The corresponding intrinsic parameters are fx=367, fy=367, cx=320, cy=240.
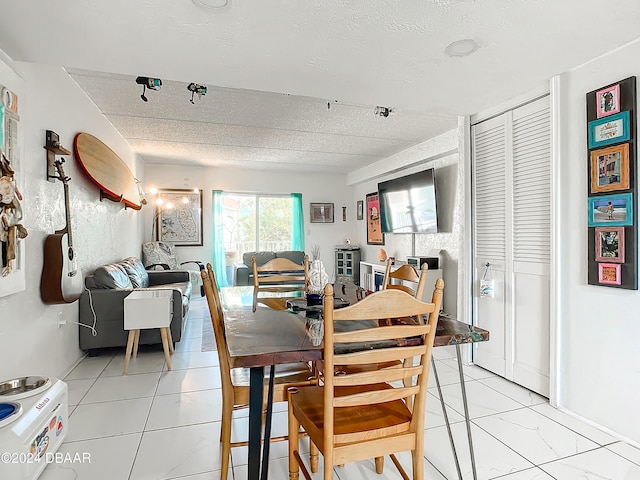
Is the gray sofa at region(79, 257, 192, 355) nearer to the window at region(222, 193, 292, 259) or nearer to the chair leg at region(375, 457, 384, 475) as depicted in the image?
the chair leg at region(375, 457, 384, 475)

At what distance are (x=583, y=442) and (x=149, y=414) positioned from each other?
258 centimetres

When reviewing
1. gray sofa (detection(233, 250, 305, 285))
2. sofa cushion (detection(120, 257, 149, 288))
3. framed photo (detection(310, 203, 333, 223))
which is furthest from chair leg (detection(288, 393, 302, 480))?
framed photo (detection(310, 203, 333, 223))

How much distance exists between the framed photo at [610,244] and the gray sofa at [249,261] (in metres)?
5.03

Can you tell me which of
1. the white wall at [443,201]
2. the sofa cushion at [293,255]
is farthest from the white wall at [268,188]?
the white wall at [443,201]

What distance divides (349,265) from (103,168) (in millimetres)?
4874

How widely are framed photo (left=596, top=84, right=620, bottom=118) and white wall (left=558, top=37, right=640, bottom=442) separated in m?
0.07

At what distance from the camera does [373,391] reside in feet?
4.44

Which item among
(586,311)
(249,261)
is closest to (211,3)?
(586,311)

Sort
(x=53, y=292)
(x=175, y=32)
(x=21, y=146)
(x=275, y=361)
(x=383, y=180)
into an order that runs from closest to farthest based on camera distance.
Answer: (x=275, y=361), (x=175, y=32), (x=21, y=146), (x=53, y=292), (x=383, y=180)

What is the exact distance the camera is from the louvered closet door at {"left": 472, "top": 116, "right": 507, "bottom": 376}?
300 cm

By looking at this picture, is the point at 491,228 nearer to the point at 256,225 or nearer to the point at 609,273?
the point at 609,273

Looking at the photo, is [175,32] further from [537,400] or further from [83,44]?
[537,400]

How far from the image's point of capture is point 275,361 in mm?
1270

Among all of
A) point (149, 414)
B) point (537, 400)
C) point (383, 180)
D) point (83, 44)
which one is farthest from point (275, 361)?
point (383, 180)
